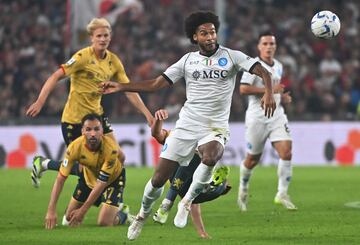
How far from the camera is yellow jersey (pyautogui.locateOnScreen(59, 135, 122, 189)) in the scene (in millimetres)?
11742

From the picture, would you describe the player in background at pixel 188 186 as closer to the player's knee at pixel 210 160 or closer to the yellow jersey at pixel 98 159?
the player's knee at pixel 210 160

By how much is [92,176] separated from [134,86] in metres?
2.45

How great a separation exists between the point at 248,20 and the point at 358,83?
372cm

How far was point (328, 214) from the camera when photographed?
517 inches

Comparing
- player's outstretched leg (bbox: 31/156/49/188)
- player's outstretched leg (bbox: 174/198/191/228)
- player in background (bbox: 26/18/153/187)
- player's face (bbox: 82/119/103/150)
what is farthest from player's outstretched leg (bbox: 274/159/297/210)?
player's outstretched leg (bbox: 174/198/191/228)

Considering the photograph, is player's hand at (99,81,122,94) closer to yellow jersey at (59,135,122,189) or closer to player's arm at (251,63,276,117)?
player's arm at (251,63,276,117)

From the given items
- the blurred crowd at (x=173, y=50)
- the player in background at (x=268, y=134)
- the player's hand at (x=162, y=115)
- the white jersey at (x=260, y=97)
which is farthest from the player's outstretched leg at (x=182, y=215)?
the blurred crowd at (x=173, y=50)

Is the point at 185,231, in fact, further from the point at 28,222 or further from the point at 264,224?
the point at 28,222

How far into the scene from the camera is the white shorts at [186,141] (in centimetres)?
1031

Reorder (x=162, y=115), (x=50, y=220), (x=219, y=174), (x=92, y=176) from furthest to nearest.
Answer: (x=92, y=176)
(x=50, y=220)
(x=219, y=174)
(x=162, y=115)

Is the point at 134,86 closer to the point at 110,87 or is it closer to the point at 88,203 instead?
the point at 110,87

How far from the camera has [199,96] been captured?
10461mm

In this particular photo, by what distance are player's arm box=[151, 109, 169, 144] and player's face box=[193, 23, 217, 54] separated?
2.62 ft

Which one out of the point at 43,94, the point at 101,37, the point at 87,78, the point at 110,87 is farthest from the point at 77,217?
the point at 101,37
